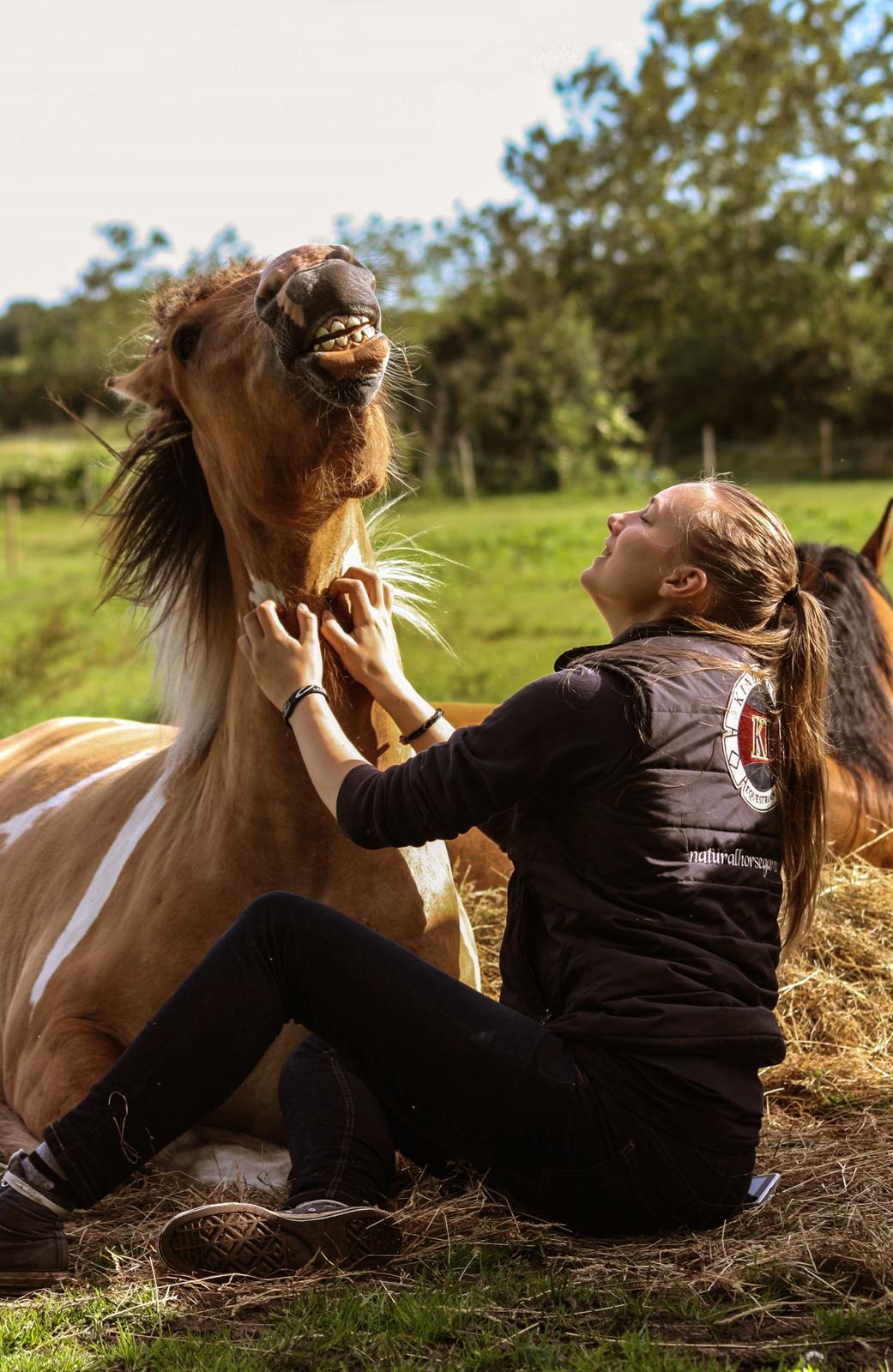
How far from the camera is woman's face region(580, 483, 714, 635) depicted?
2340mm

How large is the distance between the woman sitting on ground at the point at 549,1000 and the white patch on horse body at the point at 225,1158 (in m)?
0.27

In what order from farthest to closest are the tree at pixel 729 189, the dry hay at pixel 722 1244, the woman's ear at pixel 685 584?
the tree at pixel 729 189 → the woman's ear at pixel 685 584 → the dry hay at pixel 722 1244

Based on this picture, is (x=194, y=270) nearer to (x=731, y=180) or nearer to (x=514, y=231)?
(x=514, y=231)

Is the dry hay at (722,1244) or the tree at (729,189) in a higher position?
the tree at (729,189)

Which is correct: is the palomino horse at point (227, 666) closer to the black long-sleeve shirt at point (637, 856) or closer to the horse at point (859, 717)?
the black long-sleeve shirt at point (637, 856)

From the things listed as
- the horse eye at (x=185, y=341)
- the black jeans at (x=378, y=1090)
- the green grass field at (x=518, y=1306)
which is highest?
the horse eye at (x=185, y=341)

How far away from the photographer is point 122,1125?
7.10 ft

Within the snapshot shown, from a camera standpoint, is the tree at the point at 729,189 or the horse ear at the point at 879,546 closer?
the horse ear at the point at 879,546

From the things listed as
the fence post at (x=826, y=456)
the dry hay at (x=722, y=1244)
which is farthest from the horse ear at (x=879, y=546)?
the fence post at (x=826, y=456)

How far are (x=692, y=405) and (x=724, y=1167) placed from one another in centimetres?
2542

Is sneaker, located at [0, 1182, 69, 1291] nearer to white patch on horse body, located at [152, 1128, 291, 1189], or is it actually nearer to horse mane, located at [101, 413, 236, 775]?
white patch on horse body, located at [152, 1128, 291, 1189]

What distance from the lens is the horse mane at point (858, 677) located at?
442 centimetres

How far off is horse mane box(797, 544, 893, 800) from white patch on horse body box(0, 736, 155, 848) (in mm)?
2320

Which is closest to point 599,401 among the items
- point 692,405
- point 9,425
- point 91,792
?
point 692,405
